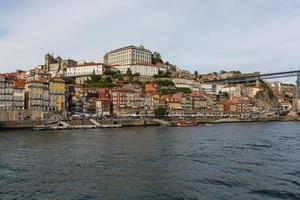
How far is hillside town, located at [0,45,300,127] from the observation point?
204 feet

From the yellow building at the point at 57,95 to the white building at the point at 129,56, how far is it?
124ft

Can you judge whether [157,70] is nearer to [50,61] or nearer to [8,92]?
[50,61]

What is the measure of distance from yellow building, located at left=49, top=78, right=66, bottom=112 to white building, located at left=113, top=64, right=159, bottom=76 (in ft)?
116

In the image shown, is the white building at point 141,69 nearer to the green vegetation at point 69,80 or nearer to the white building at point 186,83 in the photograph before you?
the white building at point 186,83

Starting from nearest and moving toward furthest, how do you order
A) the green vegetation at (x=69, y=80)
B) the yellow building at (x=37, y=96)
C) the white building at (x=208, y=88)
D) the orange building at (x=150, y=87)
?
the yellow building at (x=37, y=96), the orange building at (x=150, y=87), the green vegetation at (x=69, y=80), the white building at (x=208, y=88)

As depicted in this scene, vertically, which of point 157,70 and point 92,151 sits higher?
point 157,70

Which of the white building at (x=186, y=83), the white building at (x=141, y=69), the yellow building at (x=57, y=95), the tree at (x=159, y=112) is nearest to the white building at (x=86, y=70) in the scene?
the white building at (x=141, y=69)

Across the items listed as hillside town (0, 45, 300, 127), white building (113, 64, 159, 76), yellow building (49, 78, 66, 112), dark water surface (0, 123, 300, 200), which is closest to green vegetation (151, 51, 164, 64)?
hillside town (0, 45, 300, 127)

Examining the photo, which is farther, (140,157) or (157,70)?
(157,70)

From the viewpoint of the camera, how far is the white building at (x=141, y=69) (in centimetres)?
9969

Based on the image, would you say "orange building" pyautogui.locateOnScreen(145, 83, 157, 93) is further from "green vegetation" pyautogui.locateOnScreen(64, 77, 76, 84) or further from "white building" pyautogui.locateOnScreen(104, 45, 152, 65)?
"green vegetation" pyautogui.locateOnScreen(64, 77, 76, 84)

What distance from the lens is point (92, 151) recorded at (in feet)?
92.7

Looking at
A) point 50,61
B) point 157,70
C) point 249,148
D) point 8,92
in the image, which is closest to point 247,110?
point 157,70

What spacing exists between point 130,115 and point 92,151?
45072 mm
